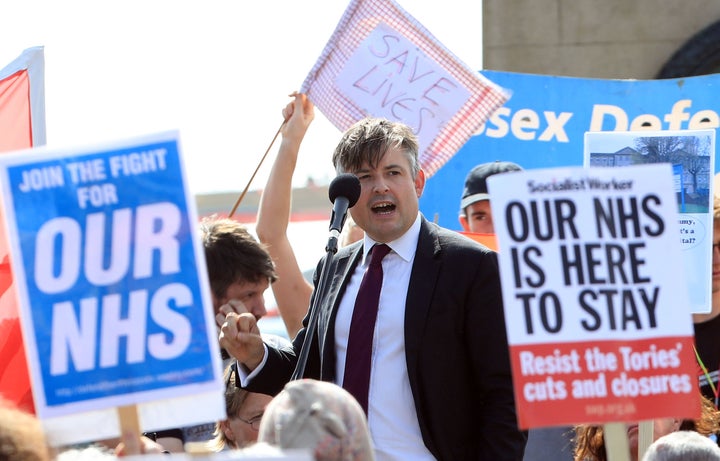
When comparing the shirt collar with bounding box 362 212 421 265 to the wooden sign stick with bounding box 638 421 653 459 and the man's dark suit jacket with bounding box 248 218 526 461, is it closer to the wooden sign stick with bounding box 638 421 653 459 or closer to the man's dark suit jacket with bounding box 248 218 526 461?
the man's dark suit jacket with bounding box 248 218 526 461

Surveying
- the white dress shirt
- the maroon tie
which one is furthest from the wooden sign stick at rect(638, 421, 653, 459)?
the maroon tie

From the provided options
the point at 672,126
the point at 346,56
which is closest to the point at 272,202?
the point at 346,56

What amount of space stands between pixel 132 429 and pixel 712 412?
2295 mm

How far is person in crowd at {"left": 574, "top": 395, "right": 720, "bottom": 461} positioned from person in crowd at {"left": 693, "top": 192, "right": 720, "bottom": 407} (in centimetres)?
30

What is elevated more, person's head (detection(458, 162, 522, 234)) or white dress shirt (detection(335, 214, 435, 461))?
person's head (detection(458, 162, 522, 234))

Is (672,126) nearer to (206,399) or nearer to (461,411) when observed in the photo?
(461,411)

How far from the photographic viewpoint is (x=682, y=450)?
342 cm

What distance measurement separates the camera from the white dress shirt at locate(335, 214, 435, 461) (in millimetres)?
4004

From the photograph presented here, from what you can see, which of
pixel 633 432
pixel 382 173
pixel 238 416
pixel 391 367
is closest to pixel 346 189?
pixel 382 173

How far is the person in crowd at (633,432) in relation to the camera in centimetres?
443

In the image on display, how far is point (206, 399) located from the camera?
294cm

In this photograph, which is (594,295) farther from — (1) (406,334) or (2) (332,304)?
(2) (332,304)

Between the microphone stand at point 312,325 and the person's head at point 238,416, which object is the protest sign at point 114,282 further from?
the person's head at point 238,416

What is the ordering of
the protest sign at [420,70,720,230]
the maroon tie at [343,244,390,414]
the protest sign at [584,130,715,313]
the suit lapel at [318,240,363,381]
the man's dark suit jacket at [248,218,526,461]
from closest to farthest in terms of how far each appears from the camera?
the man's dark suit jacket at [248,218,526,461] < the maroon tie at [343,244,390,414] < the suit lapel at [318,240,363,381] < the protest sign at [584,130,715,313] < the protest sign at [420,70,720,230]
